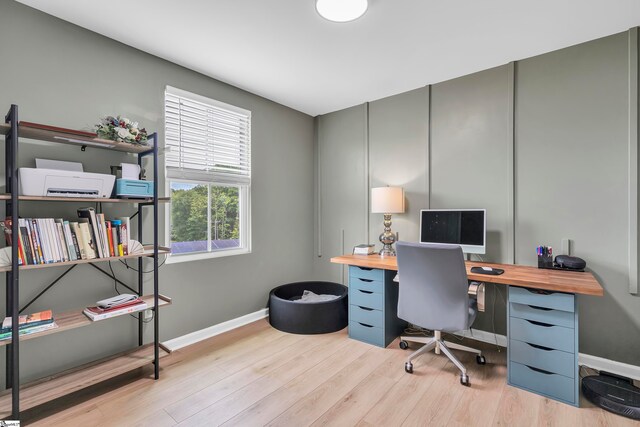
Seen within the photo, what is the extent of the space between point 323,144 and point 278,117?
72 cm

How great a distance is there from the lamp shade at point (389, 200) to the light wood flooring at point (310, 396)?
131 centimetres

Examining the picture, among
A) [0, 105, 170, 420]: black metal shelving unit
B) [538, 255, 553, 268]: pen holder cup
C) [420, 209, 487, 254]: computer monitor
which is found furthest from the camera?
[420, 209, 487, 254]: computer monitor

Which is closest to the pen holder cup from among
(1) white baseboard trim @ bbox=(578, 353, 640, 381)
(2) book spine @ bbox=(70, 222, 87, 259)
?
(1) white baseboard trim @ bbox=(578, 353, 640, 381)

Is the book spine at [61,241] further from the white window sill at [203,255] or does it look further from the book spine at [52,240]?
the white window sill at [203,255]

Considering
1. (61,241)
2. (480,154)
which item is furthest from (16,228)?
(480,154)

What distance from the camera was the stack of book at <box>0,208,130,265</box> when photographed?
1.65m

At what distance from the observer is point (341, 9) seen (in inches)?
73.0

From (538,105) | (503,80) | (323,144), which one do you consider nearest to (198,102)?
(323,144)

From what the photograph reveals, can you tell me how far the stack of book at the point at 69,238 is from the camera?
165cm

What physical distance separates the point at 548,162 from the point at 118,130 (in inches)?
129

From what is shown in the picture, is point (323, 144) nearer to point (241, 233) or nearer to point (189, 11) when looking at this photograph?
point (241, 233)

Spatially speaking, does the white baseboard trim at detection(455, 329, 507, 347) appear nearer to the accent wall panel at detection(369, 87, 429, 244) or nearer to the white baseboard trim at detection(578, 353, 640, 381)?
the white baseboard trim at detection(578, 353, 640, 381)

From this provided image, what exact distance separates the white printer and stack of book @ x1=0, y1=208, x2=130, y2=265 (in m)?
0.14

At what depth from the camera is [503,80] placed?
2.61 m
